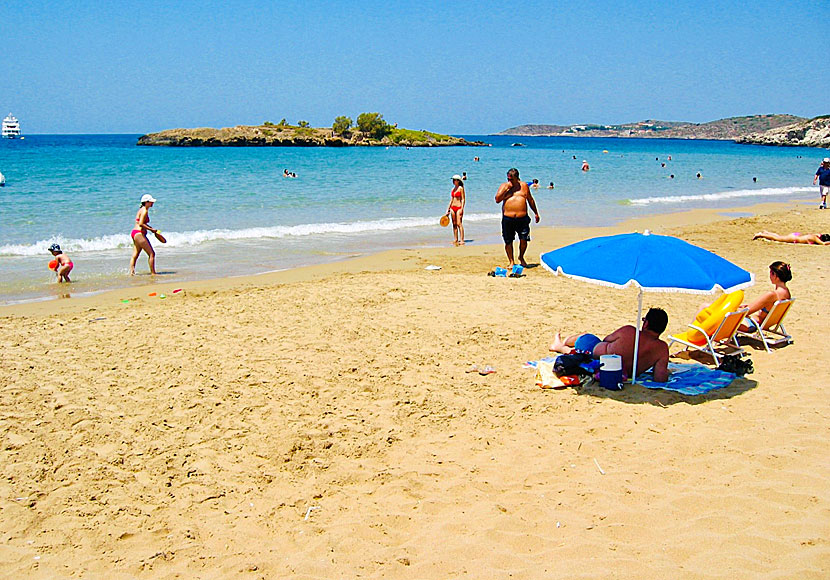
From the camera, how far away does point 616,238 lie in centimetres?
531

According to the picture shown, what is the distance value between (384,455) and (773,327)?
4.99 metres

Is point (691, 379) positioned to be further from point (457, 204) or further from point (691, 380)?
point (457, 204)

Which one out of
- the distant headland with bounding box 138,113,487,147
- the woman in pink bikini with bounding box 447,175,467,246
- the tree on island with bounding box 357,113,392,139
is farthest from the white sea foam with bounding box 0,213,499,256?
the tree on island with bounding box 357,113,392,139

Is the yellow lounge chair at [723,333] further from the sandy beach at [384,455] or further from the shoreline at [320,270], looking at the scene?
the shoreline at [320,270]

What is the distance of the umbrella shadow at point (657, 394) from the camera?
556 cm

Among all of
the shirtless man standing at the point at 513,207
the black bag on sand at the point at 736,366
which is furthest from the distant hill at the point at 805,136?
the black bag on sand at the point at 736,366

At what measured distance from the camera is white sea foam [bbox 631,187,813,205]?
25859 millimetres

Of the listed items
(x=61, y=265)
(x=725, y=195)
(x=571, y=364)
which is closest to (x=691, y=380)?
(x=571, y=364)

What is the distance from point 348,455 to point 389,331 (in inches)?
110

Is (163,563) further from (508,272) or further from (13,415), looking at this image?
(508,272)

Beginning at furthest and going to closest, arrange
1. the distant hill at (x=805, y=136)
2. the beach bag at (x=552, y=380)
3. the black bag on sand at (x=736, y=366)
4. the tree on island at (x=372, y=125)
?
the distant hill at (x=805, y=136), the tree on island at (x=372, y=125), the black bag on sand at (x=736, y=366), the beach bag at (x=552, y=380)

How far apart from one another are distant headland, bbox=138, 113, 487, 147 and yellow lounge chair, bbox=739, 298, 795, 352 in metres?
81.1

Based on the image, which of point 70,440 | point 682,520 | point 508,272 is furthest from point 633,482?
point 508,272

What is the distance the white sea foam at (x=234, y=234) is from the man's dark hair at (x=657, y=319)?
1159cm
